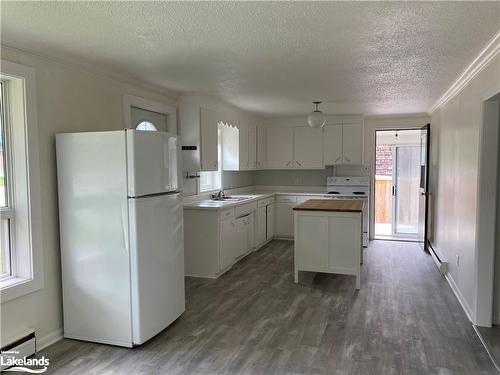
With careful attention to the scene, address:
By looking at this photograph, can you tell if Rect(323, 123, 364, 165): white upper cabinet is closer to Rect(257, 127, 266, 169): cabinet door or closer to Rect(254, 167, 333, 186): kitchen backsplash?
Rect(254, 167, 333, 186): kitchen backsplash

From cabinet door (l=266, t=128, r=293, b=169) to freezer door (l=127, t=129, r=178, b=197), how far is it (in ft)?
13.5

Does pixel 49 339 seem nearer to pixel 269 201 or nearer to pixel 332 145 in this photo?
pixel 269 201

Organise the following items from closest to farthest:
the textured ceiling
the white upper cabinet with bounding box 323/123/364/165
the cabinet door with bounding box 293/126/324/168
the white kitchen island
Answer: the textured ceiling, the white kitchen island, the white upper cabinet with bounding box 323/123/364/165, the cabinet door with bounding box 293/126/324/168

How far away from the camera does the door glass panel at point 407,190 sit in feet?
23.2

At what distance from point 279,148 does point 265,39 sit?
15.0ft

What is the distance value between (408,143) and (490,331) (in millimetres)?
4574

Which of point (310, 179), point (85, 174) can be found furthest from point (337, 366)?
point (310, 179)

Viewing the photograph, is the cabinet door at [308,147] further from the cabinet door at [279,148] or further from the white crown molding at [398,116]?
the white crown molding at [398,116]

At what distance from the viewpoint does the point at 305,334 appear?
10.2 feet

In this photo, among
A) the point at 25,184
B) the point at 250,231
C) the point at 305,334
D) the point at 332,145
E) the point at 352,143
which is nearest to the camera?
the point at 25,184

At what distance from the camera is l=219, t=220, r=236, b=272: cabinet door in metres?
4.67

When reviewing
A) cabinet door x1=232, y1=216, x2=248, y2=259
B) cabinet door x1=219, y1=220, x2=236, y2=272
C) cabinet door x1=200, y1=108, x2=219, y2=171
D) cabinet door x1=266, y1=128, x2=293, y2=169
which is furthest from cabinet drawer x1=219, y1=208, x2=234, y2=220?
cabinet door x1=266, y1=128, x2=293, y2=169

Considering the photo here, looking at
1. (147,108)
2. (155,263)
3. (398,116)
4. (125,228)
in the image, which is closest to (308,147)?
(398,116)

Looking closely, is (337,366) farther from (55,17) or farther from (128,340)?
(55,17)
